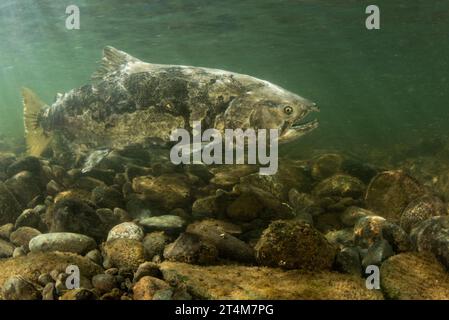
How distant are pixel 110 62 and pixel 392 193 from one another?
600 centimetres

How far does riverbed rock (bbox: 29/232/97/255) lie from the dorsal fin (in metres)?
3.54

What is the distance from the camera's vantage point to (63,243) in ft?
17.8

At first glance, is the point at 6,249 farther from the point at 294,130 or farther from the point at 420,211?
the point at 420,211

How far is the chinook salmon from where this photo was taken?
20.2ft

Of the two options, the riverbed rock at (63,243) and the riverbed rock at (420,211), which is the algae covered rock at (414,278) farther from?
the riverbed rock at (63,243)

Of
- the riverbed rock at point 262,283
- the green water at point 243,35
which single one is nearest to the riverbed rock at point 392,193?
the riverbed rock at point 262,283

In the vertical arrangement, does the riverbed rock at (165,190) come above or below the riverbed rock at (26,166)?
below

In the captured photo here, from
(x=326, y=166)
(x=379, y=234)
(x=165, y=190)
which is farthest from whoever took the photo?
(x=326, y=166)

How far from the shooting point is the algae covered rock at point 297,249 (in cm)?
468

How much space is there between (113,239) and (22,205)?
3.03 m

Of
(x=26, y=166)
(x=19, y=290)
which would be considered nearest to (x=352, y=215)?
(x=19, y=290)

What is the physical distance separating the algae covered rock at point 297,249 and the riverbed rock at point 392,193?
2.68 meters

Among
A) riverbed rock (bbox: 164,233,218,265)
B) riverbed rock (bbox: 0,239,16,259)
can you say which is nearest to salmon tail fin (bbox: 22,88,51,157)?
riverbed rock (bbox: 0,239,16,259)

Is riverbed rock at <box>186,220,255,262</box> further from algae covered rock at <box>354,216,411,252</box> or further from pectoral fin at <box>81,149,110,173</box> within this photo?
pectoral fin at <box>81,149,110,173</box>
